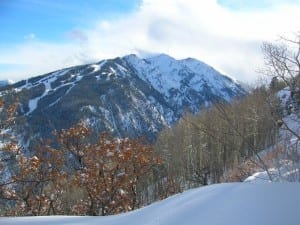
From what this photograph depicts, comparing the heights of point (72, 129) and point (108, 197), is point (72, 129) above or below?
above

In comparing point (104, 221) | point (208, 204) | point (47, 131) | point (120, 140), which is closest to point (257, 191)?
point (208, 204)

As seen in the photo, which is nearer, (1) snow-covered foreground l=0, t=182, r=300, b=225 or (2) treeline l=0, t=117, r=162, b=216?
(1) snow-covered foreground l=0, t=182, r=300, b=225

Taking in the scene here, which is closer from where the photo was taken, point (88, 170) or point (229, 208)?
point (229, 208)

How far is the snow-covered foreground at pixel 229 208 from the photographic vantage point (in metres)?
6.25

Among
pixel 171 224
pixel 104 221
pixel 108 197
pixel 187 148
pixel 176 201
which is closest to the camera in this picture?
pixel 171 224

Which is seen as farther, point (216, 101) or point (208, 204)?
point (216, 101)

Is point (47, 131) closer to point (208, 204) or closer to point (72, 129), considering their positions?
point (72, 129)

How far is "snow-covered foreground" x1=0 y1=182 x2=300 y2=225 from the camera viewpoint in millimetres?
6248

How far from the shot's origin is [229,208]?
6672 millimetres

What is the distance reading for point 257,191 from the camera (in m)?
7.07

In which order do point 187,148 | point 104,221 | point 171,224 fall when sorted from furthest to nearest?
point 187,148 → point 104,221 → point 171,224

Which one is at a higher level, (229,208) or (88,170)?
(229,208)

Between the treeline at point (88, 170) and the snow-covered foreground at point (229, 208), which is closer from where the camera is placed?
the snow-covered foreground at point (229, 208)

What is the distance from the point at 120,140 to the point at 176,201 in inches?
423
